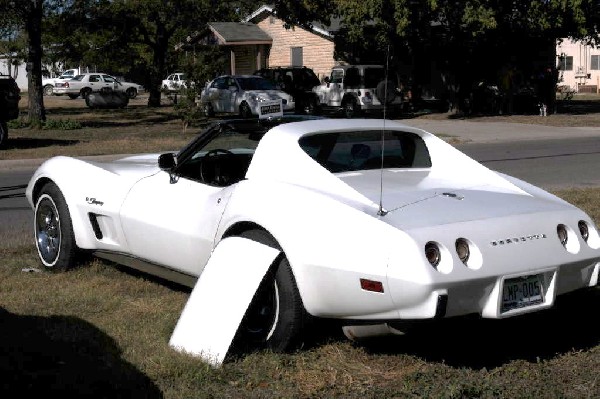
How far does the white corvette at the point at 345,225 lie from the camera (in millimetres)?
4520

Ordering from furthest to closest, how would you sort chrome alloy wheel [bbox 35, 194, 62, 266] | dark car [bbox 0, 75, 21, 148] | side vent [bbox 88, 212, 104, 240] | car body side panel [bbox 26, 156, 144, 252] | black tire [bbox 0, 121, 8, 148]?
black tire [bbox 0, 121, 8, 148] → dark car [bbox 0, 75, 21, 148] → chrome alloy wheel [bbox 35, 194, 62, 266] → side vent [bbox 88, 212, 104, 240] → car body side panel [bbox 26, 156, 144, 252]

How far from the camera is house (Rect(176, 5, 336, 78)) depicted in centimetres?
4380

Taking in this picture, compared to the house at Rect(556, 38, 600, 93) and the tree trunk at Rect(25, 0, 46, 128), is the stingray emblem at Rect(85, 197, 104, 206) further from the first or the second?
the house at Rect(556, 38, 600, 93)

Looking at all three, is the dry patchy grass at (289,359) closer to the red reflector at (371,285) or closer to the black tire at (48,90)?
the red reflector at (371,285)

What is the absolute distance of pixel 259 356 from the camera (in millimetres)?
4949

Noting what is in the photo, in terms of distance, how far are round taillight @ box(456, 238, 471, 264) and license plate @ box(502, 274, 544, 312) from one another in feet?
0.82

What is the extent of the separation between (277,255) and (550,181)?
9.82 meters

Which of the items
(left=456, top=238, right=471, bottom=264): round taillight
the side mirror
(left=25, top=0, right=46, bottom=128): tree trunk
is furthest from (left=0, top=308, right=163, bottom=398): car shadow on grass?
(left=25, top=0, right=46, bottom=128): tree trunk

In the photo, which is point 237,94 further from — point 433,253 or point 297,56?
point 433,253

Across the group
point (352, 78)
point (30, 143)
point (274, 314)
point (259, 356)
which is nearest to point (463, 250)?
point (274, 314)

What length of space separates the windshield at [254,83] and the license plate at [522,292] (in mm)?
26084

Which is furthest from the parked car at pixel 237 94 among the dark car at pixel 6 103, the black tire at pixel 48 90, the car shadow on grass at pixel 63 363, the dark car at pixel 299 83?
the black tire at pixel 48 90

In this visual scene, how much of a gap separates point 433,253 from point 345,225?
0.48 m

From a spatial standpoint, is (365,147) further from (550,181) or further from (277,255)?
(550,181)
